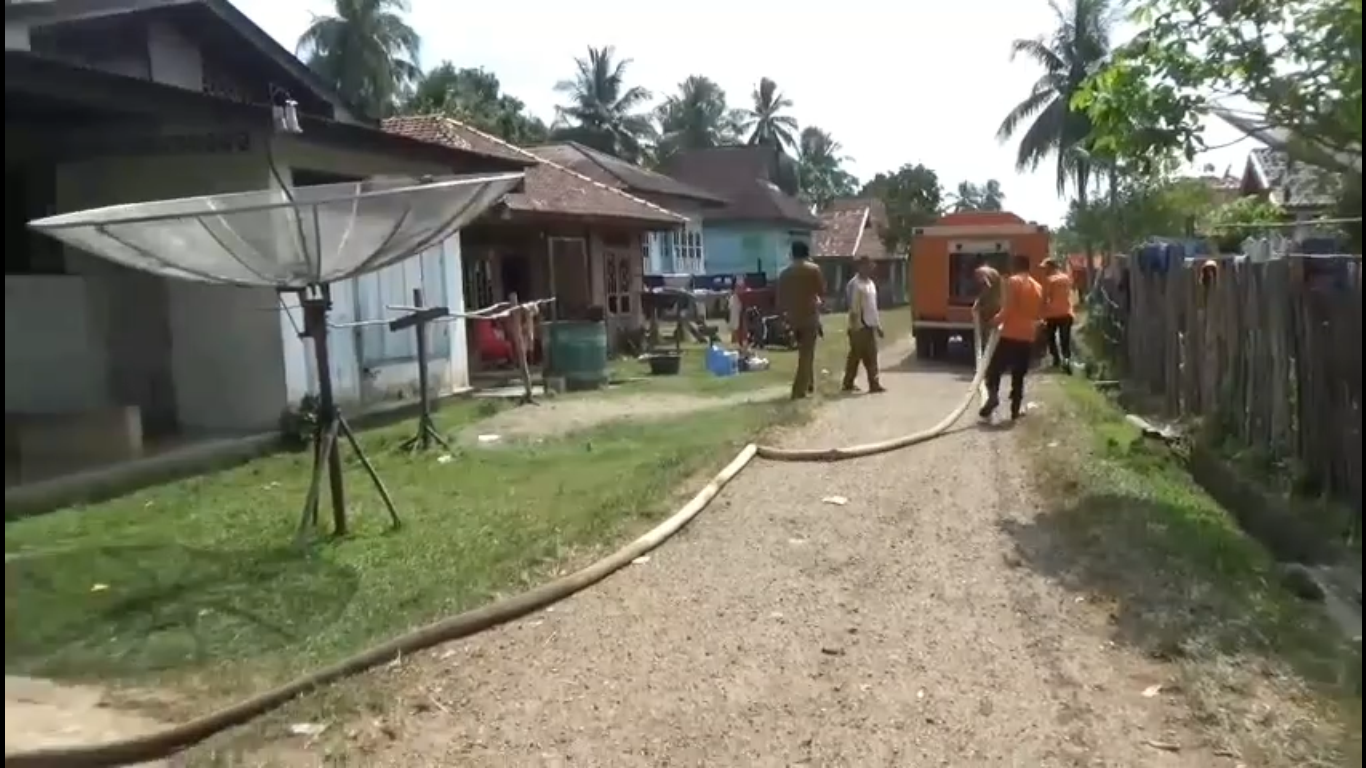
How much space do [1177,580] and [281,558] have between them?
501cm

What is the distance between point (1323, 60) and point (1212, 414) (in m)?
4.59

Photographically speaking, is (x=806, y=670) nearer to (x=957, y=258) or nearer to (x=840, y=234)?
(x=957, y=258)

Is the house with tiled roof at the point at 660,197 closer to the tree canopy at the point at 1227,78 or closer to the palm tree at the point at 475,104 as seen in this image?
the palm tree at the point at 475,104

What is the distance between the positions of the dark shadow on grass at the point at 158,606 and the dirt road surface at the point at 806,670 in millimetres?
1209

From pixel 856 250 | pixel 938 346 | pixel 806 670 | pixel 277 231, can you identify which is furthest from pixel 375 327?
pixel 856 250

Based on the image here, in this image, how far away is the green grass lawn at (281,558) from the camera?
19.8ft

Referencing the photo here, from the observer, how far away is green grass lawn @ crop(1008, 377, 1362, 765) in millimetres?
4488

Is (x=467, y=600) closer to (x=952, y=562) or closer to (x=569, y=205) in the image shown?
(x=952, y=562)

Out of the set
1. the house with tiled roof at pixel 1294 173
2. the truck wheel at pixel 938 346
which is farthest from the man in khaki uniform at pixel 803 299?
the truck wheel at pixel 938 346

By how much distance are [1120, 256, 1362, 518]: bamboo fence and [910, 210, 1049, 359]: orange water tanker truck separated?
8.26 meters

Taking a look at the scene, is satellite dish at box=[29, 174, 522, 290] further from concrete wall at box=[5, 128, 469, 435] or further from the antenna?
concrete wall at box=[5, 128, 469, 435]

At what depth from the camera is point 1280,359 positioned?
805cm

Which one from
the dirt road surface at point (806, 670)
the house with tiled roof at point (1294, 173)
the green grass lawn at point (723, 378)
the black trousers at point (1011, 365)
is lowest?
the dirt road surface at point (806, 670)

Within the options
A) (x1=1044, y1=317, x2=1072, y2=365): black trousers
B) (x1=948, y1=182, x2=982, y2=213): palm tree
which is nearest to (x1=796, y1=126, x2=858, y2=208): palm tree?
(x1=948, y1=182, x2=982, y2=213): palm tree
